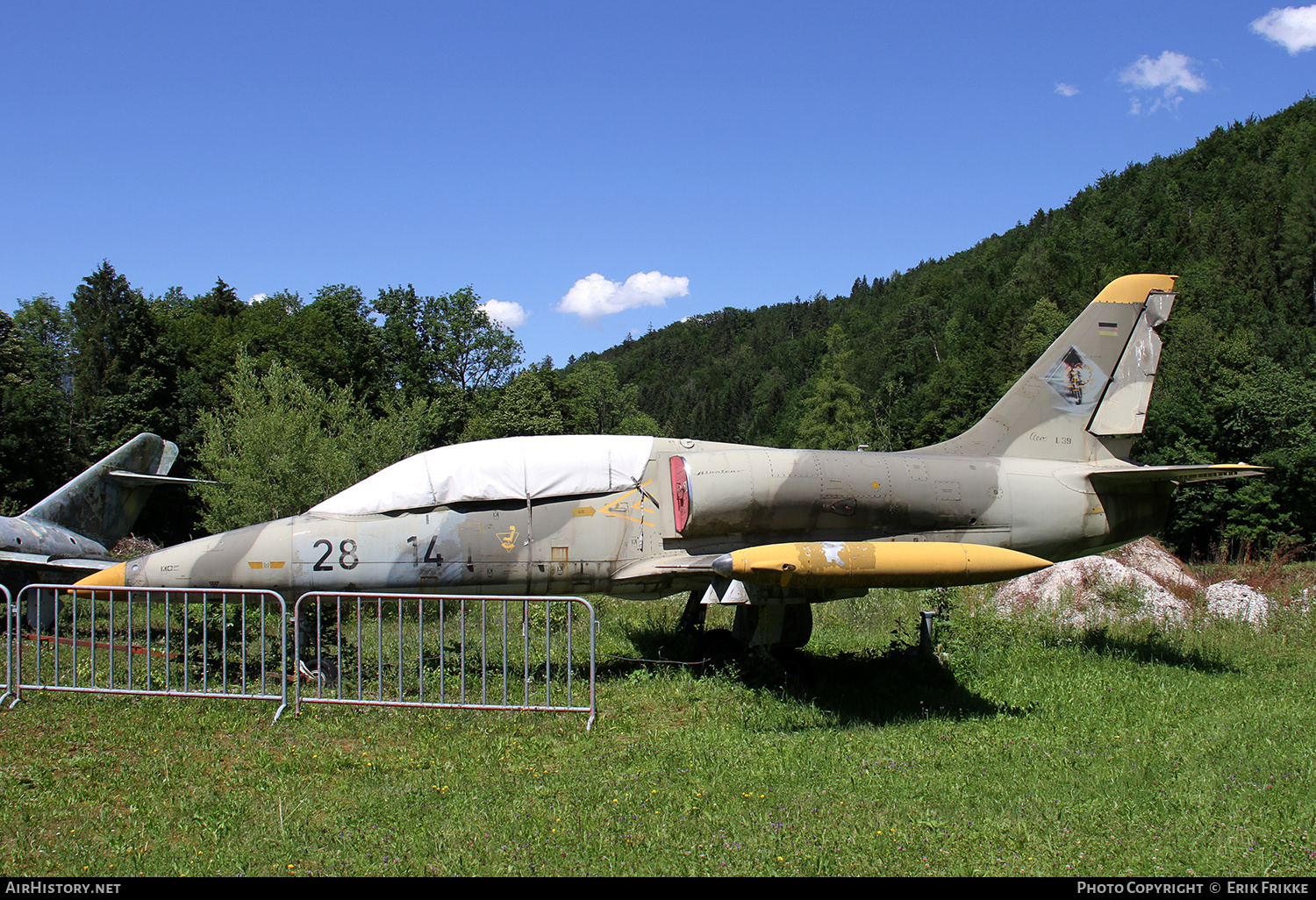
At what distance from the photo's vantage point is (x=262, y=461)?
19.0 m

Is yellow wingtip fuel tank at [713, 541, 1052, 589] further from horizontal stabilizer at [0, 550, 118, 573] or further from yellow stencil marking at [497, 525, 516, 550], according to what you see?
horizontal stabilizer at [0, 550, 118, 573]

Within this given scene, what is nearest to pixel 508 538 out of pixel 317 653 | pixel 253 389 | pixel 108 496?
pixel 317 653

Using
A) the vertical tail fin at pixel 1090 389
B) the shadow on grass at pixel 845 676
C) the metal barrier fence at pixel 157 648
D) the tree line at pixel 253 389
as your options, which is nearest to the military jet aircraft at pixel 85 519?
the metal barrier fence at pixel 157 648

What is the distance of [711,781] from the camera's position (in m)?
6.05

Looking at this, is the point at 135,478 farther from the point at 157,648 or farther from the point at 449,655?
the point at 449,655

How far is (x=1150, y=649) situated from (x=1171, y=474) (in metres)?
2.70

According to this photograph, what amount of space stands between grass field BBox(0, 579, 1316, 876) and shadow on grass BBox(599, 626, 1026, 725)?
0.16 feet

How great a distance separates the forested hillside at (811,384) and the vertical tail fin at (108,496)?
344 centimetres

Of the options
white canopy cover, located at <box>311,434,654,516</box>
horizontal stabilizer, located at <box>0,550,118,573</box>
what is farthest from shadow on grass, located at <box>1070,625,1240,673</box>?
horizontal stabilizer, located at <box>0,550,118,573</box>

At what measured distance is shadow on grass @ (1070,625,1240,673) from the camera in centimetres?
1026

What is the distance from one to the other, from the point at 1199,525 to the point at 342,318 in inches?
2052

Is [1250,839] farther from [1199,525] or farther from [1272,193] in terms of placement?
[1272,193]

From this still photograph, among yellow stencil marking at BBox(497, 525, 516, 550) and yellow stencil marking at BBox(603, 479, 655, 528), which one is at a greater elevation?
yellow stencil marking at BBox(603, 479, 655, 528)
